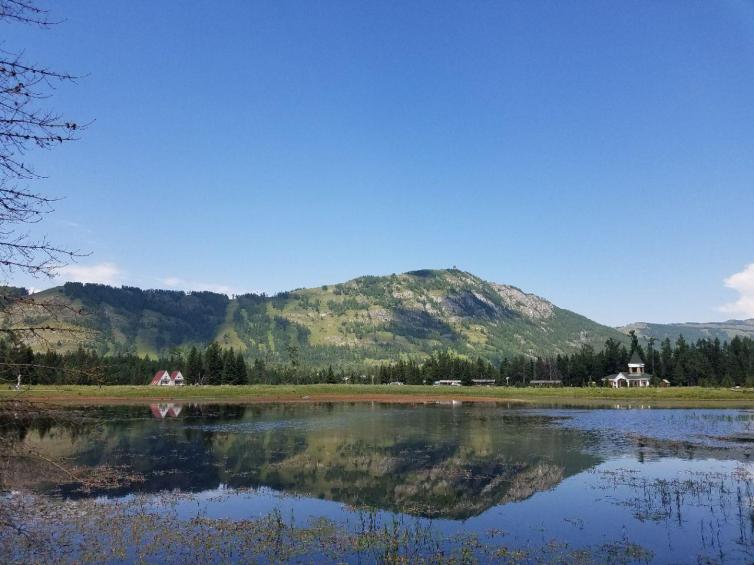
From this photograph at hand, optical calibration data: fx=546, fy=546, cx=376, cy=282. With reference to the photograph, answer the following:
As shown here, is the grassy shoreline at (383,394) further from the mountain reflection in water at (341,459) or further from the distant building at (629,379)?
the mountain reflection in water at (341,459)

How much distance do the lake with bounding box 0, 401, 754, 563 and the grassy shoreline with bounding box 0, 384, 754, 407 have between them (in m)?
68.2

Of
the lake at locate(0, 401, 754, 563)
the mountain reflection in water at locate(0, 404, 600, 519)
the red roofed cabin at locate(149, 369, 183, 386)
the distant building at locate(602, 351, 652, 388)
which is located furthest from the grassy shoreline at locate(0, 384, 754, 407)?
the lake at locate(0, 401, 754, 563)

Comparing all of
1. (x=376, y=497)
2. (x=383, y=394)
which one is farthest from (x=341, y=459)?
(x=383, y=394)

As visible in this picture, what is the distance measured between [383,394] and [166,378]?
79742 millimetres

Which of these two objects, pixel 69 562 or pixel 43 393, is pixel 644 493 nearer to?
pixel 69 562

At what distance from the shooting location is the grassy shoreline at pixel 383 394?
122m

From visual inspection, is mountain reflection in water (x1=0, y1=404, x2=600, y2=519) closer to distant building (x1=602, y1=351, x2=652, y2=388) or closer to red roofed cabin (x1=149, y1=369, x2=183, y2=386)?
red roofed cabin (x1=149, y1=369, x2=183, y2=386)

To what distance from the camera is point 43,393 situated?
11275 cm

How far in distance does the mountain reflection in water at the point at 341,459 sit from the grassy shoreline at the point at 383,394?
53.1 metres

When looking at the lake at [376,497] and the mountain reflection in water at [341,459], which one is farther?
the mountain reflection in water at [341,459]

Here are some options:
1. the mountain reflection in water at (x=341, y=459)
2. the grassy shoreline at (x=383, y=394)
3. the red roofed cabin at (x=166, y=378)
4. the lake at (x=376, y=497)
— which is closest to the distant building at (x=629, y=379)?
the grassy shoreline at (x=383, y=394)

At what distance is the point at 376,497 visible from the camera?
3231 centimetres

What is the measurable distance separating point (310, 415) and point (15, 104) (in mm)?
84205

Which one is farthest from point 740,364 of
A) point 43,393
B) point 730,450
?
point 43,393
